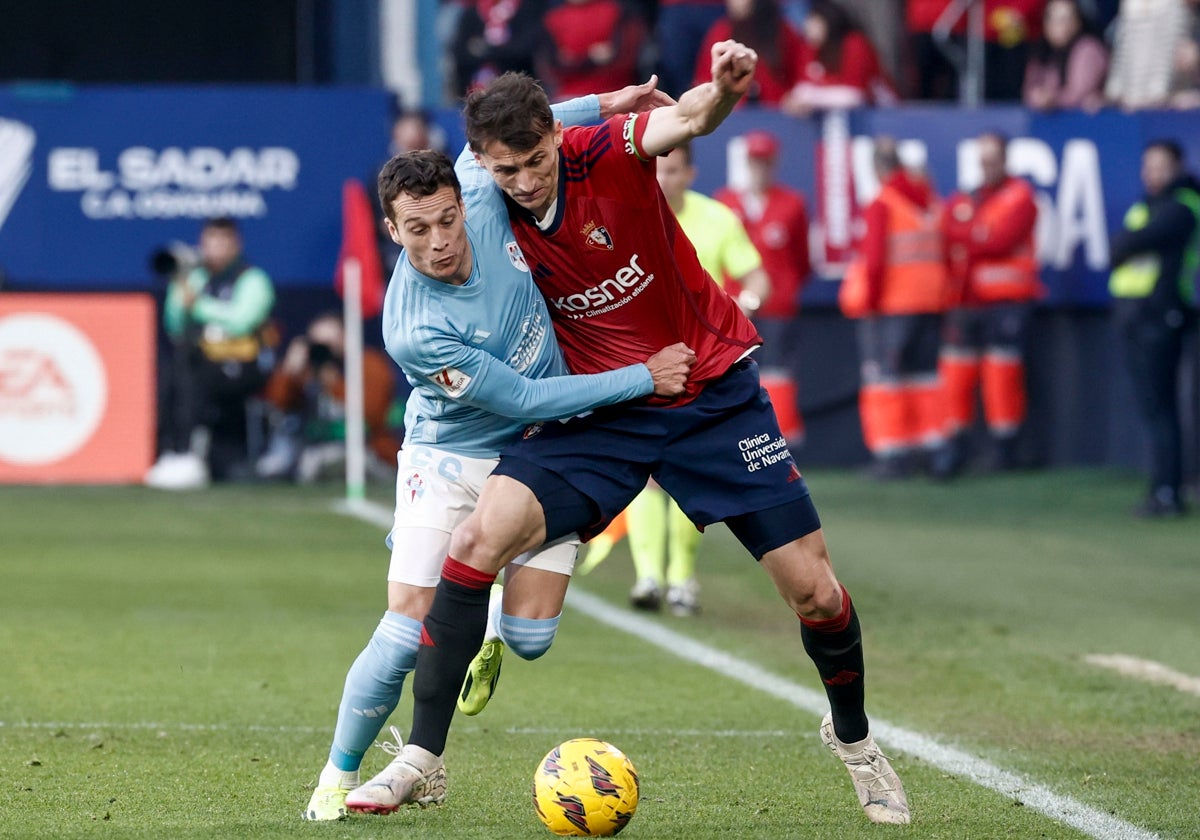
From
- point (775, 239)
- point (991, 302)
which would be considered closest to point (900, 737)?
point (775, 239)

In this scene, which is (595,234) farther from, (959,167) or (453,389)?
(959,167)

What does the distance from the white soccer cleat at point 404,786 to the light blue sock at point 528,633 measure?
0.37 m

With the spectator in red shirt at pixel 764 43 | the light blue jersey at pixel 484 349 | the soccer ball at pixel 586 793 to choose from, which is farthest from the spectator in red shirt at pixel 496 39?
the soccer ball at pixel 586 793

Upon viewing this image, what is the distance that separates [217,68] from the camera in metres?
18.6

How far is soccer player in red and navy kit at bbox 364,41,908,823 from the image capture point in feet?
16.8

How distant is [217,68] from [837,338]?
635 cm

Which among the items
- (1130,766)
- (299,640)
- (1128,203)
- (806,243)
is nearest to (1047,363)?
(1128,203)

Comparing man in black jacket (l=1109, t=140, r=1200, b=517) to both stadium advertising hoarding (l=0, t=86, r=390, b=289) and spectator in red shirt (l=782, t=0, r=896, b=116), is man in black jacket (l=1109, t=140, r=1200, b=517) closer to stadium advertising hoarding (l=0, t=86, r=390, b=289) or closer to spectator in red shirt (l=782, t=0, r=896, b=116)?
spectator in red shirt (l=782, t=0, r=896, b=116)

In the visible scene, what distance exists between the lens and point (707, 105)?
4.97 meters

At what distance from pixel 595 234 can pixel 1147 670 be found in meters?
3.77

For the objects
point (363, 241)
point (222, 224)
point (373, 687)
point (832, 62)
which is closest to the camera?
point (373, 687)

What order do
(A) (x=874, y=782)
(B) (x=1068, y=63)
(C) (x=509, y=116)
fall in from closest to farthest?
(C) (x=509, y=116), (A) (x=874, y=782), (B) (x=1068, y=63)

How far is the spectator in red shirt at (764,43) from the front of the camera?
16500 millimetres

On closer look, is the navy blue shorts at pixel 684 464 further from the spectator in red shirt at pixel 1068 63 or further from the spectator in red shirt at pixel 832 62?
the spectator in red shirt at pixel 1068 63
